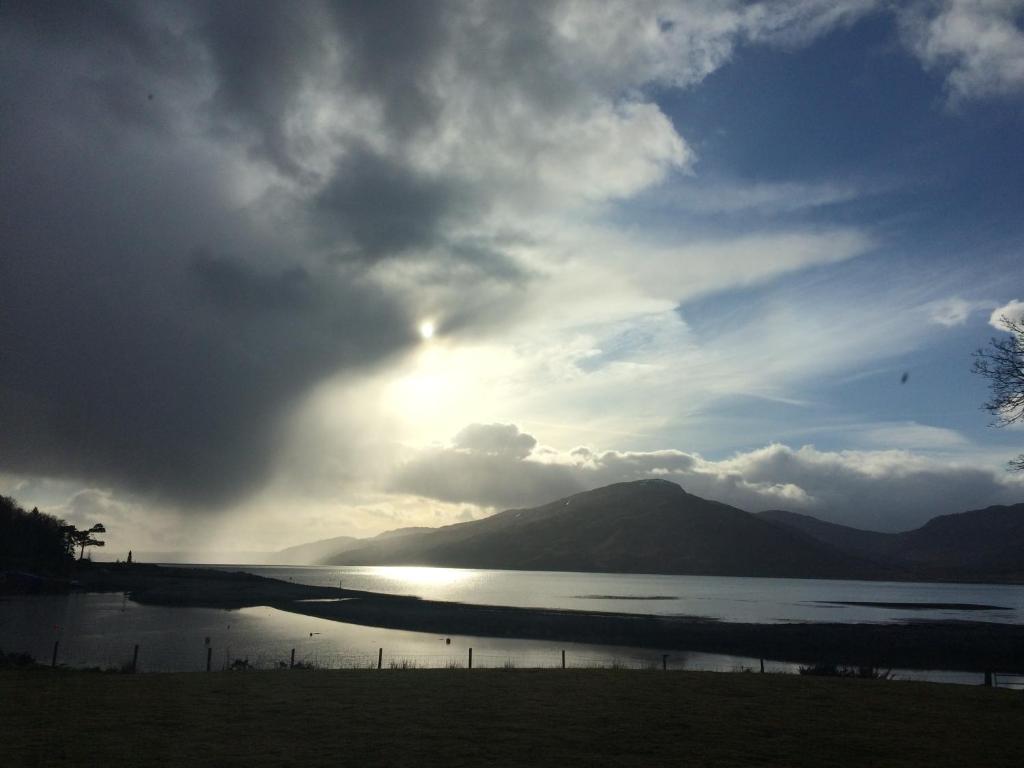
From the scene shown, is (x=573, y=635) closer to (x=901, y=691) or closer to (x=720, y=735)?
(x=901, y=691)

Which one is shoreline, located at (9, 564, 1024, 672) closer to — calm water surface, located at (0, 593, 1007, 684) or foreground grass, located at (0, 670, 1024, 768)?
calm water surface, located at (0, 593, 1007, 684)

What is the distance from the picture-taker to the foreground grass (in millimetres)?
18500

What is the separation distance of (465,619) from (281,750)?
3415 inches

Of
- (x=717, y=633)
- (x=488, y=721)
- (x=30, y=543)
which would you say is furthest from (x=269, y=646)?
(x=30, y=543)

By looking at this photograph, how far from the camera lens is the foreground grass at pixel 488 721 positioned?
1850 cm

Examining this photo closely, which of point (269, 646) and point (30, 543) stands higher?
point (30, 543)

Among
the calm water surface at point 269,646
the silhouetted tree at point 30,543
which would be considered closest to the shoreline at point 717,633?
the calm water surface at point 269,646

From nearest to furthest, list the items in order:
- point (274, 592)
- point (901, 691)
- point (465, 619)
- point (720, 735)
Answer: point (720, 735) → point (901, 691) → point (465, 619) → point (274, 592)

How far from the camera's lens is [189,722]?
2177 centimetres

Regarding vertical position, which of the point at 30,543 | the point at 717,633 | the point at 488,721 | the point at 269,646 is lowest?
the point at 269,646

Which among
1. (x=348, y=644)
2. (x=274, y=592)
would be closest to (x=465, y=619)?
(x=348, y=644)

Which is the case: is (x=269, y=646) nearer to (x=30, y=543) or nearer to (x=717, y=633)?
(x=717, y=633)

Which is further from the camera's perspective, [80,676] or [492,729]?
[80,676]

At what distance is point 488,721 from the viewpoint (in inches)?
907
